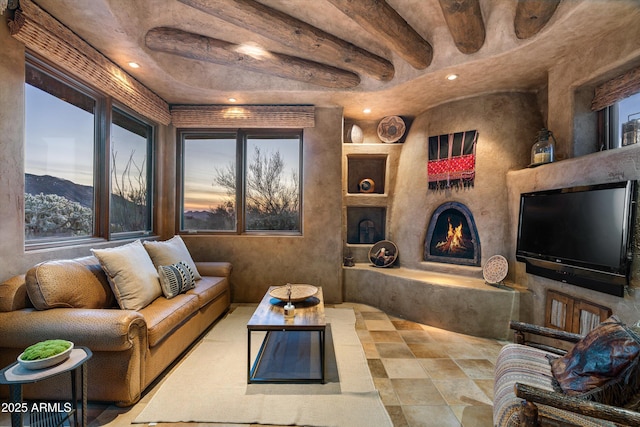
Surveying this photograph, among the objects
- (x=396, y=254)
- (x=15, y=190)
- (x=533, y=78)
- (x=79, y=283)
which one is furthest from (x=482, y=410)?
(x=15, y=190)

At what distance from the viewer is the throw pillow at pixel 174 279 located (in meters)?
2.53

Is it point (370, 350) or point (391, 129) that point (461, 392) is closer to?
point (370, 350)

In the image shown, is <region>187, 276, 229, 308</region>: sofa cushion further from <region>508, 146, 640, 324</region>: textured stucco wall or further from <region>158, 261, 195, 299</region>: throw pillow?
<region>508, 146, 640, 324</region>: textured stucco wall

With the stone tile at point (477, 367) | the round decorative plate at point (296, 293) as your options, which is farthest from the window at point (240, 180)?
the stone tile at point (477, 367)

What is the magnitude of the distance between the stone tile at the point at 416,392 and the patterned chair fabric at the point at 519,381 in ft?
1.76

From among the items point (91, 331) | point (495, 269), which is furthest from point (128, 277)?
point (495, 269)

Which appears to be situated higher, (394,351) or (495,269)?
(495,269)

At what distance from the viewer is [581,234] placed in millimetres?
2236

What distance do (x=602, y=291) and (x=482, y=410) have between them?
1.28m

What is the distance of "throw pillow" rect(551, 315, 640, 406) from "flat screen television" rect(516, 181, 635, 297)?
84 centimetres

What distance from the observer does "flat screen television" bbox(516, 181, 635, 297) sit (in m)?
1.95

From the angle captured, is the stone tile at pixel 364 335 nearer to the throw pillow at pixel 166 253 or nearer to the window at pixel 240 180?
the window at pixel 240 180

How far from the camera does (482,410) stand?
72.4 inches

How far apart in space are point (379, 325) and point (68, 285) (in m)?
2.86
